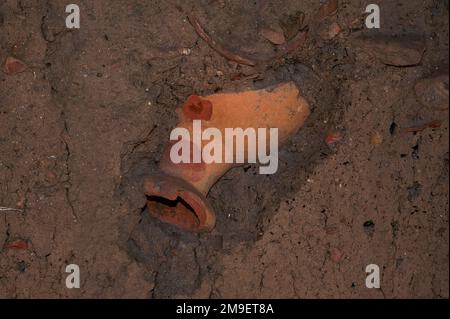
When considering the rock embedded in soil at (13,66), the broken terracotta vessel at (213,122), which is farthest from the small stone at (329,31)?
the rock embedded in soil at (13,66)

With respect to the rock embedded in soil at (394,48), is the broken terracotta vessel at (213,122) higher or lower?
lower

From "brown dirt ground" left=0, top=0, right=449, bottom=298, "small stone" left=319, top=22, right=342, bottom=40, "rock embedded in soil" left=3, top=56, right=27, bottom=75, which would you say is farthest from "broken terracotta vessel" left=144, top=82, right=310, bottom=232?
"rock embedded in soil" left=3, top=56, right=27, bottom=75

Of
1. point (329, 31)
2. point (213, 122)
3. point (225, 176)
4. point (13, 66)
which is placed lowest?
point (225, 176)

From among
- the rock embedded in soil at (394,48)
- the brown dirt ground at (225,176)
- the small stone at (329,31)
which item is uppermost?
the small stone at (329,31)

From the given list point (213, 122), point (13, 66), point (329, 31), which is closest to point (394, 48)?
point (329, 31)

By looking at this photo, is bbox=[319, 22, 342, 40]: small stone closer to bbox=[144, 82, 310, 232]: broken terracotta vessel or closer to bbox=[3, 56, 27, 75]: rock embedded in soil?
bbox=[144, 82, 310, 232]: broken terracotta vessel

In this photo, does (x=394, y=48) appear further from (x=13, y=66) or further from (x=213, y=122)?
(x=13, y=66)

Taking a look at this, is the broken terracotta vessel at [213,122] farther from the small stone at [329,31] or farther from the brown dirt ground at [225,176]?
the small stone at [329,31]
